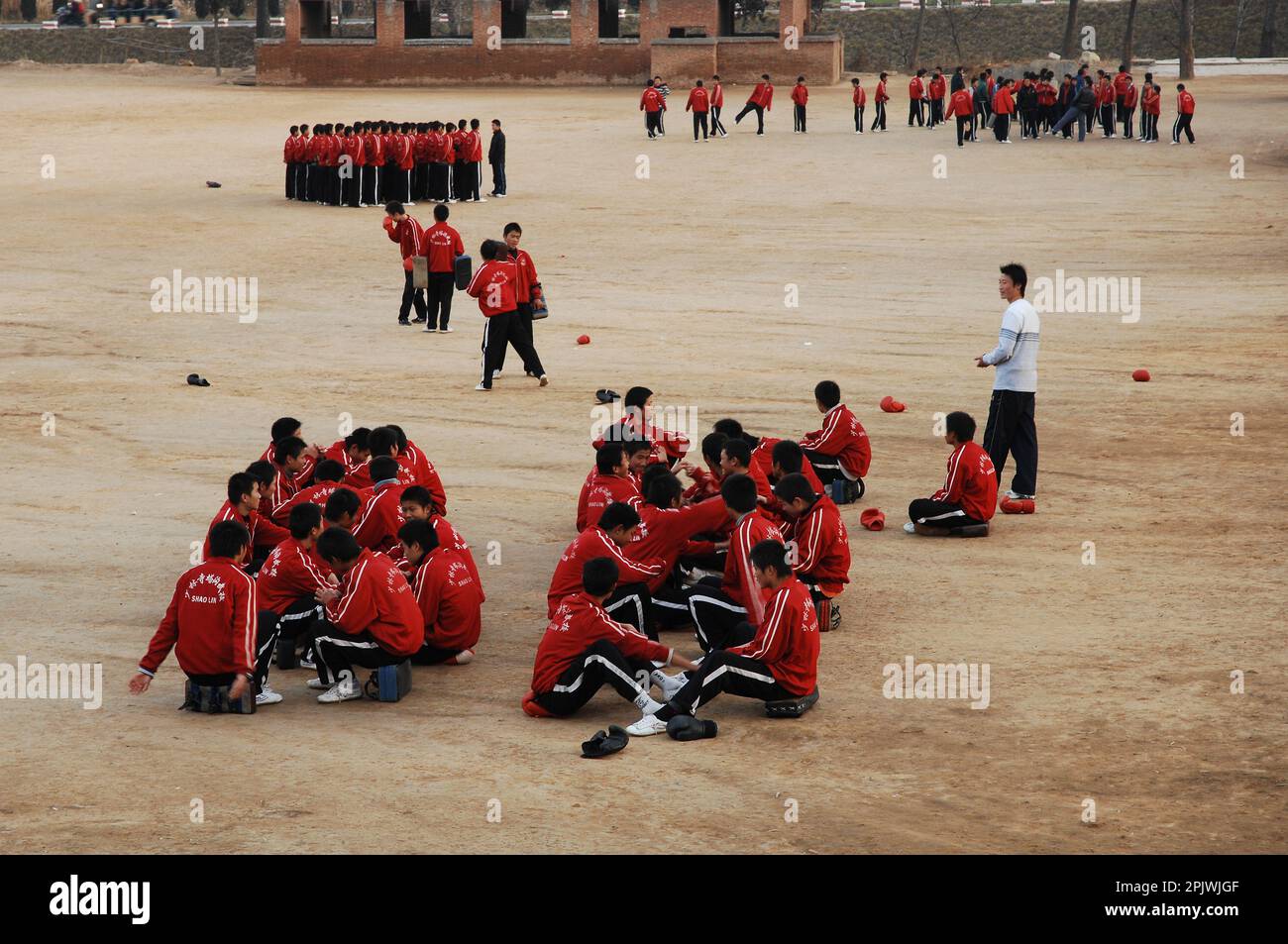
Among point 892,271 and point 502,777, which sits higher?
point 892,271

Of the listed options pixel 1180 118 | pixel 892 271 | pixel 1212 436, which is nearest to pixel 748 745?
pixel 1212 436

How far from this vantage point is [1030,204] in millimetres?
31672

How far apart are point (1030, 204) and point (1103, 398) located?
1532cm

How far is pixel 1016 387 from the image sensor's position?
13.2m

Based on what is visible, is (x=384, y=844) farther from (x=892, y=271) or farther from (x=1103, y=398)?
(x=892, y=271)

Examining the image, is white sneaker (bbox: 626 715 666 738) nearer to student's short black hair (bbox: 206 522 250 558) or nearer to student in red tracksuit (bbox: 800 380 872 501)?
student's short black hair (bbox: 206 522 250 558)

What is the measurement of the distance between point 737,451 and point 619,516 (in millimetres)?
1333

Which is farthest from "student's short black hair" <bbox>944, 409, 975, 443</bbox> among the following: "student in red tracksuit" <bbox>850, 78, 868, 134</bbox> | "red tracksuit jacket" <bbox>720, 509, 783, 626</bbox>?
"student in red tracksuit" <bbox>850, 78, 868, 134</bbox>

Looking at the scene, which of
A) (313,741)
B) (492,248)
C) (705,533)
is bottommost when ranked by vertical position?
(313,741)

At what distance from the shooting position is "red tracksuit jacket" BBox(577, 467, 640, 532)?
11.2 m

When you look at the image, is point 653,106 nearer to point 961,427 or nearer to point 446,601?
point 961,427

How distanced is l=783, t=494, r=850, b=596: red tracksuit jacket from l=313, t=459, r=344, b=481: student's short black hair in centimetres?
326

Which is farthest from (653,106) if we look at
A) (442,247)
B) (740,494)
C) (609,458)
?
(740,494)

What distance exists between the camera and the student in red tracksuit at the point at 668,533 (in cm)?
1026
